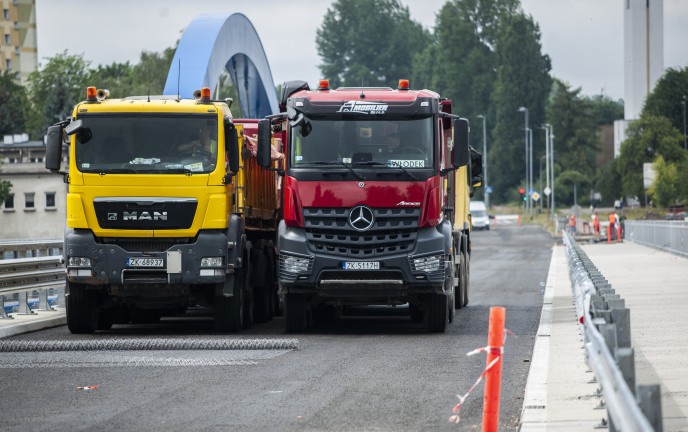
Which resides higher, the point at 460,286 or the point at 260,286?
the point at 260,286

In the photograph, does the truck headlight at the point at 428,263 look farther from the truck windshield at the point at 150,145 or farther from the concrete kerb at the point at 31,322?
the concrete kerb at the point at 31,322

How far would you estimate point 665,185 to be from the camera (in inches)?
3907

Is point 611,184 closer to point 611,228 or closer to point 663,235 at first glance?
point 611,228

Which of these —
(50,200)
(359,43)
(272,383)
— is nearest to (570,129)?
(359,43)

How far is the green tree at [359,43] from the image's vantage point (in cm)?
15462

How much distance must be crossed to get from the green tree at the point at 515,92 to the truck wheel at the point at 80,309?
118373 mm

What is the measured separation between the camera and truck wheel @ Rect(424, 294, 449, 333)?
18.8 m

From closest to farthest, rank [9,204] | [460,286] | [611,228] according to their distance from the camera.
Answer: [460,286]
[611,228]
[9,204]

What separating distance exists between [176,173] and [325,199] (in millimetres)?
1890

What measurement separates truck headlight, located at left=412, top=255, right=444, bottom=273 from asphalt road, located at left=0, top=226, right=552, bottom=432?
89 centimetres

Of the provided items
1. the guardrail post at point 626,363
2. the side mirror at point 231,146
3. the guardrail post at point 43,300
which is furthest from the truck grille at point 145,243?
the guardrail post at point 626,363

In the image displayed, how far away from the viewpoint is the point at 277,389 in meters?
12.2

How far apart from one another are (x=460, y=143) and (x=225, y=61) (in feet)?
69.0

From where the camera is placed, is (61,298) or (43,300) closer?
(43,300)
